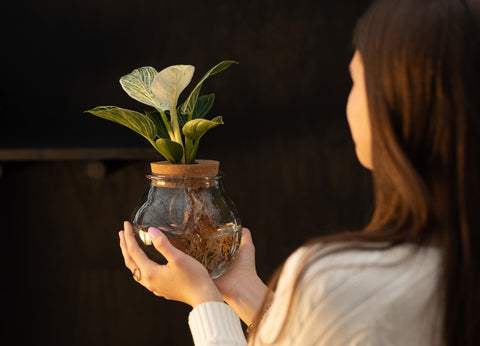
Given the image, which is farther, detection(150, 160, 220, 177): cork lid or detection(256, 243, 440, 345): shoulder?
detection(150, 160, 220, 177): cork lid

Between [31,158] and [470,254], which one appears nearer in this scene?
[470,254]

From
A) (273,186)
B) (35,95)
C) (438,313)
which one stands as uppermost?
(35,95)

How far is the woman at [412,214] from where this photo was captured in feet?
1.86

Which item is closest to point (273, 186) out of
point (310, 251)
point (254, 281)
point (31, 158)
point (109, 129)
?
point (109, 129)

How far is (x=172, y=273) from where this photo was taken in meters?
0.80

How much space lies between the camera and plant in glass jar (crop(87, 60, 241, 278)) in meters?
0.80

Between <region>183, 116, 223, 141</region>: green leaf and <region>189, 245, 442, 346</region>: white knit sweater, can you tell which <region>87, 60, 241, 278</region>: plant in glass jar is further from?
<region>189, 245, 442, 346</region>: white knit sweater

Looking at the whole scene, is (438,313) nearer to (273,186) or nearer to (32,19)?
(273,186)

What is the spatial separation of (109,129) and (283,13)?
24.0 inches

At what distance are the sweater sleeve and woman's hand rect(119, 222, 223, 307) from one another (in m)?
0.02

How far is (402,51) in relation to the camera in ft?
1.88

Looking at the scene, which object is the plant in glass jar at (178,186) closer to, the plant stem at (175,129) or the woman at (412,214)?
the plant stem at (175,129)

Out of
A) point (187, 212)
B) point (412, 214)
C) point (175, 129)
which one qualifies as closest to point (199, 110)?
point (175, 129)

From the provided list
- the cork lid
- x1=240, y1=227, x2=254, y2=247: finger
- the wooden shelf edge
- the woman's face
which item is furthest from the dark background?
the woman's face
